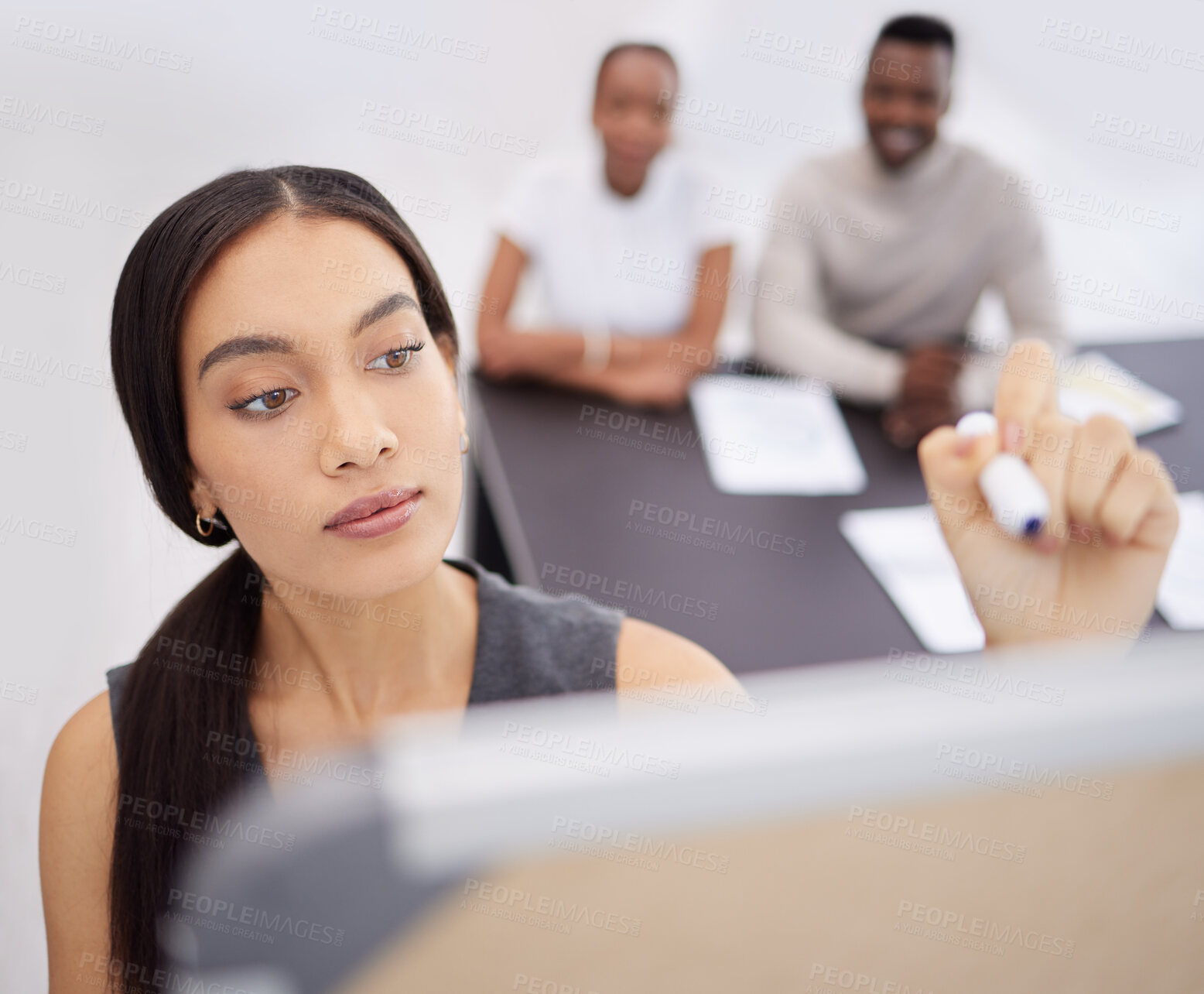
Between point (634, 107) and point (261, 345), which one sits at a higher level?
point (634, 107)

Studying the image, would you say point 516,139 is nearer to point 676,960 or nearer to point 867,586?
point 867,586

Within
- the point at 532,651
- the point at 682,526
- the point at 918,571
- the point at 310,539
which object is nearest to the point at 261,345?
the point at 310,539

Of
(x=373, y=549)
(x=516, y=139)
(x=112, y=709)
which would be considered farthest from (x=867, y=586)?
(x=516, y=139)

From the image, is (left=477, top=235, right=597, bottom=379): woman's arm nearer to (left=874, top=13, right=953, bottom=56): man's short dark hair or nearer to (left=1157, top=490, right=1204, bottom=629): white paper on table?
(left=874, top=13, right=953, bottom=56): man's short dark hair

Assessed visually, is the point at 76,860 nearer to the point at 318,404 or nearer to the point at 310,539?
the point at 310,539

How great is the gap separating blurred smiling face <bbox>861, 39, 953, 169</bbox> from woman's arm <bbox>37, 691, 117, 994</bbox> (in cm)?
220

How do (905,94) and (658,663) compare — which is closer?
(658,663)

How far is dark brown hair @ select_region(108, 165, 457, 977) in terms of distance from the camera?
1.02m

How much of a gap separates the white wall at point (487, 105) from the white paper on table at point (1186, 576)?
2.21 metres

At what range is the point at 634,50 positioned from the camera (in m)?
2.52

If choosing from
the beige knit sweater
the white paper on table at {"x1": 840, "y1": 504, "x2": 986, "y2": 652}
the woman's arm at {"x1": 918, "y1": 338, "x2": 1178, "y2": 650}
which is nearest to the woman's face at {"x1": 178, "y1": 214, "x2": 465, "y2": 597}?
the woman's arm at {"x1": 918, "y1": 338, "x2": 1178, "y2": 650}

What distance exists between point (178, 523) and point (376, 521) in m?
0.30

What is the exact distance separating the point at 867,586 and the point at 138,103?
389 centimetres

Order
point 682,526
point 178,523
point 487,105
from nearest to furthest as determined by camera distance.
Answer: point 178,523 < point 682,526 < point 487,105
